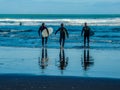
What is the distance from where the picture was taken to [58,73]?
15.8 m

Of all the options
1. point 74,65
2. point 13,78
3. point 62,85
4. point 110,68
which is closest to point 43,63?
point 74,65

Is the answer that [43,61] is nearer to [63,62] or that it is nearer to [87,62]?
[63,62]

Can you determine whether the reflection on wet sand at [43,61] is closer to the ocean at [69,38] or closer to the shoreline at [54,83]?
the shoreline at [54,83]

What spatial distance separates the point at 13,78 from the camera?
14.4 meters

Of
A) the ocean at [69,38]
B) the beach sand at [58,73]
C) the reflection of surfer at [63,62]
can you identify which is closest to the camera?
the beach sand at [58,73]

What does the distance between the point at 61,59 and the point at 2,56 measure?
3.04 meters

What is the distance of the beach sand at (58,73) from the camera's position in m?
13.1

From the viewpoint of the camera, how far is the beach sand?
42.8 feet

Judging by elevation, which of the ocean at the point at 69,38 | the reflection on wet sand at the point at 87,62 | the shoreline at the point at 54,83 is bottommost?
the shoreline at the point at 54,83

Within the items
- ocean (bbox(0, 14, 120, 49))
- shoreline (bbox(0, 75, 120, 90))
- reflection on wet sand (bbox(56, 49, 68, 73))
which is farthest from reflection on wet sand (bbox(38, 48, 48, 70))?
ocean (bbox(0, 14, 120, 49))

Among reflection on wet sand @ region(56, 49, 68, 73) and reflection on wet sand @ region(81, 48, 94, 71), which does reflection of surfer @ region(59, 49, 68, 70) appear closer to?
reflection on wet sand @ region(56, 49, 68, 73)

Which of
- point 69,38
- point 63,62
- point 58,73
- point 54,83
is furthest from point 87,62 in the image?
point 69,38

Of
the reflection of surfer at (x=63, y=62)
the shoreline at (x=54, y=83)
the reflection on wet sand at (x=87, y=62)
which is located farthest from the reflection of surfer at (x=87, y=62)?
the shoreline at (x=54, y=83)

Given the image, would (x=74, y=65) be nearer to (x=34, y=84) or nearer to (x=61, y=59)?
(x=61, y=59)
